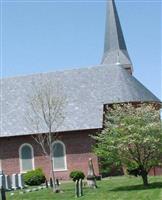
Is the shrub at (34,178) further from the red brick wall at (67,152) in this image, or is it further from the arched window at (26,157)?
the arched window at (26,157)

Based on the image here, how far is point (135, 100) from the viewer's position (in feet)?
144

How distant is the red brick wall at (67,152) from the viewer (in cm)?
4275

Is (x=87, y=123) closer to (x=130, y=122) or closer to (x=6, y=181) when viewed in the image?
(x=6, y=181)

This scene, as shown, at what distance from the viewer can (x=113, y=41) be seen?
64062mm

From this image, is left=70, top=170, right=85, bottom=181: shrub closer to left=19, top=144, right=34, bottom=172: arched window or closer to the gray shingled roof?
the gray shingled roof

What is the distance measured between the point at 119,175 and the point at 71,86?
10.5 metres

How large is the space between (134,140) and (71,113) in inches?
730

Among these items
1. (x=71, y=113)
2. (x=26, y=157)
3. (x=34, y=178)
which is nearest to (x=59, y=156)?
(x=26, y=157)

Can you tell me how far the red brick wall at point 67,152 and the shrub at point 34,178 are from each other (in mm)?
2996

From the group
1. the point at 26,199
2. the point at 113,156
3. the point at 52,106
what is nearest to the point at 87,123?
the point at 52,106

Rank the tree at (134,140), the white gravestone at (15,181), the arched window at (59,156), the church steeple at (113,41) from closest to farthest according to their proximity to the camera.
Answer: the tree at (134,140) < the white gravestone at (15,181) < the arched window at (59,156) < the church steeple at (113,41)

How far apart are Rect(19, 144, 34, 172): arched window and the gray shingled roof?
1560 mm

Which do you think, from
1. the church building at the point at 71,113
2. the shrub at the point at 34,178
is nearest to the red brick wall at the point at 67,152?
the church building at the point at 71,113

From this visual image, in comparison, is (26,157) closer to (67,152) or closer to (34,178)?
(67,152)
